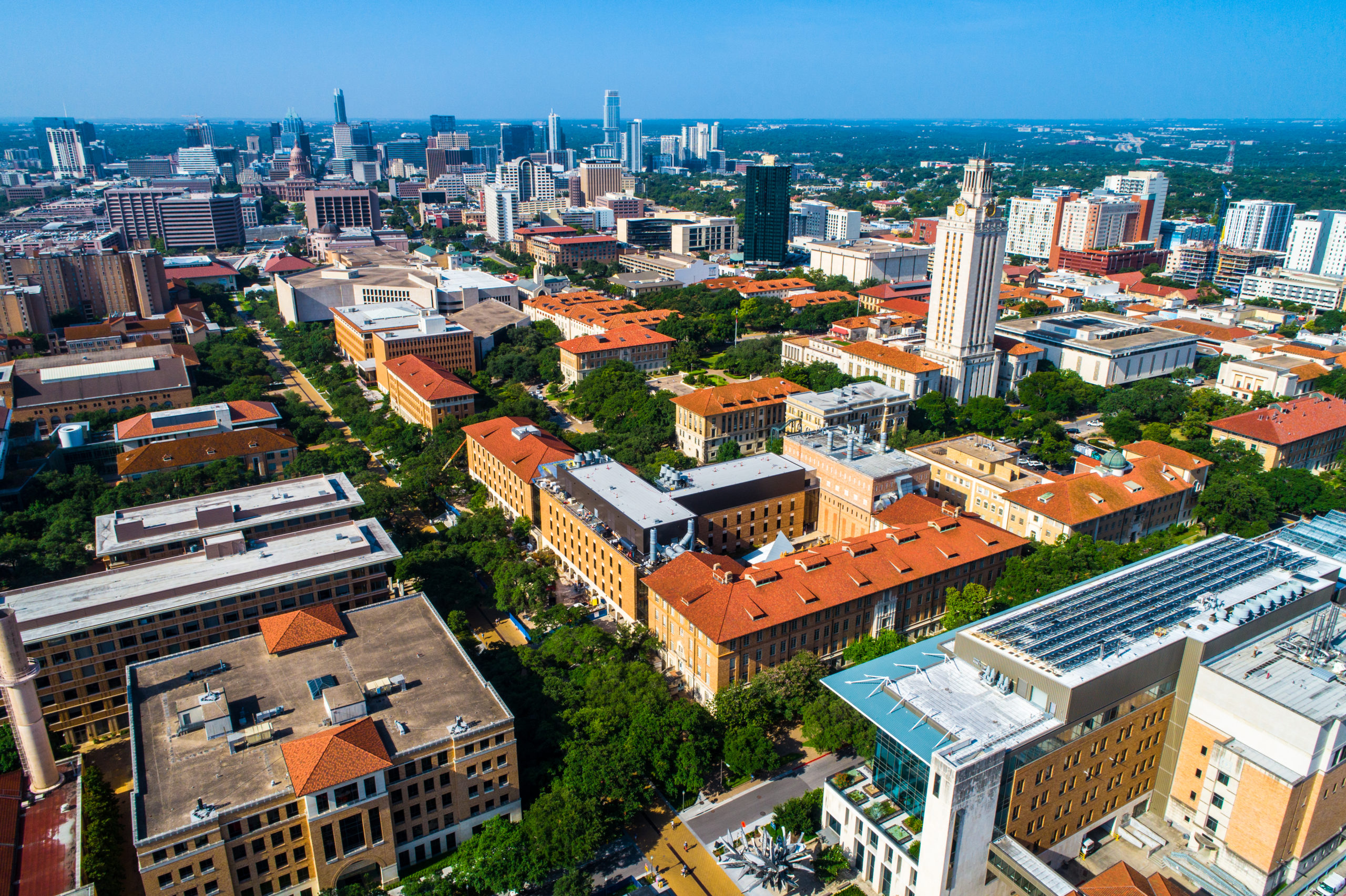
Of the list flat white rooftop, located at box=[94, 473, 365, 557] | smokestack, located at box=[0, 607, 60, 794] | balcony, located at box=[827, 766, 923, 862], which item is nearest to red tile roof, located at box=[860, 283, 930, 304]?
flat white rooftop, located at box=[94, 473, 365, 557]

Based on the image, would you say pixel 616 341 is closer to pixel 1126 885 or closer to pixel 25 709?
pixel 25 709

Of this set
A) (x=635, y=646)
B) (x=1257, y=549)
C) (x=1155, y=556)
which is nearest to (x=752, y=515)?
(x=635, y=646)

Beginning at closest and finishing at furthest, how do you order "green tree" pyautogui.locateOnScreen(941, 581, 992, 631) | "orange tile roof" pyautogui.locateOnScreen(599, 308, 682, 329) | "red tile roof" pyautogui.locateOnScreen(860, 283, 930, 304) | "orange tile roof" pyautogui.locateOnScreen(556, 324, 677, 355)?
"green tree" pyautogui.locateOnScreen(941, 581, 992, 631)
"orange tile roof" pyautogui.locateOnScreen(556, 324, 677, 355)
"orange tile roof" pyautogui.locateOnScreen(599, 308, 682, 329)
"red tile roof" pyautogui.locateOnScreen(860, 283, 930, 304)

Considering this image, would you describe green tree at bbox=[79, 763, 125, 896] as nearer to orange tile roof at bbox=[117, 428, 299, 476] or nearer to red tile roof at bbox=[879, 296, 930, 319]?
orange tile roof at bbox=[117, 428, 299, 476]

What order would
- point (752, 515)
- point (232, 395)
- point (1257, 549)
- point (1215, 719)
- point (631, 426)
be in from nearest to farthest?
point (1215, 719)
point (1257, 549)
point (752, 515)
point (631, 426)
point (232, 395)

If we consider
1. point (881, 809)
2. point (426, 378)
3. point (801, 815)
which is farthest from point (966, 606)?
point (426, 378)

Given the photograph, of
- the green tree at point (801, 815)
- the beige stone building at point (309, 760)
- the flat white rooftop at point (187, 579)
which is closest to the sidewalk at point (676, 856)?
the green tree at point (801, 815)

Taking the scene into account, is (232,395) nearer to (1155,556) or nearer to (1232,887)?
(1155,556)
